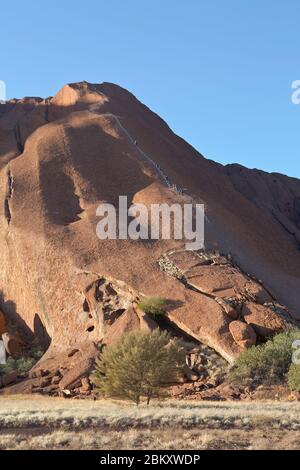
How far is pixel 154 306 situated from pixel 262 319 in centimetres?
495

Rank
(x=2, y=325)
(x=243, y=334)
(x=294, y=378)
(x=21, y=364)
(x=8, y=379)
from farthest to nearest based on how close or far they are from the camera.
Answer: (x=2, y=325), (x=21, y=364), (x=8, y=379), (x=243, y=334), (x=294, y=378)

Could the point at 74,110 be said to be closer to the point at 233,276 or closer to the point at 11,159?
the point at 11,159

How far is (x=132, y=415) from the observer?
1534 centimetres

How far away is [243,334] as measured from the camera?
2534 cm

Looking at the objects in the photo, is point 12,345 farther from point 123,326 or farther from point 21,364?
point 123,326

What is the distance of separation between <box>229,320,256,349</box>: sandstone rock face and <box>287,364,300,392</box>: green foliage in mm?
2607

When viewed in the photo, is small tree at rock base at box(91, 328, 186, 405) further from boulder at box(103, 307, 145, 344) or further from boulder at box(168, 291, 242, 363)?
boulder at box(103, 307, 145, 344)

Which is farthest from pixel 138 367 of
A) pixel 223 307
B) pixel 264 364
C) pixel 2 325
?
pixel 2 325

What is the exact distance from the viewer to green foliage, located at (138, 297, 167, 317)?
1069 inches

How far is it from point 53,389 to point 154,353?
24.0 ft

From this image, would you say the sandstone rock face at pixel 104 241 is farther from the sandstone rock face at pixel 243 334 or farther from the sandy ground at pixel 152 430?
the sandy ground at pixel 152 430

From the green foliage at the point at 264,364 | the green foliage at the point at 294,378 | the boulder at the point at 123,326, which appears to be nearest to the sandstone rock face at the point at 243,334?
the green foliage at the point at 264,364

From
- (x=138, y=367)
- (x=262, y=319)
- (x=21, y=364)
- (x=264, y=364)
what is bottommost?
(x=21, y=364)
